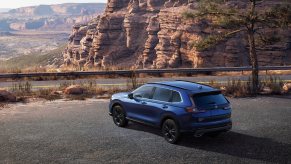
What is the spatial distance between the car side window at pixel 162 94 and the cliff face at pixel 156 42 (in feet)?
131

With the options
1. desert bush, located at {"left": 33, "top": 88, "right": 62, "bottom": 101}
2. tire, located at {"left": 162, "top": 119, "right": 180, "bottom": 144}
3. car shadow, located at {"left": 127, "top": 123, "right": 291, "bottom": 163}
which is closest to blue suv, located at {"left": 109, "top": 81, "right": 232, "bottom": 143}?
tire, located at {"left": 162, "top": 119, "right": 180, "bottom": 144}

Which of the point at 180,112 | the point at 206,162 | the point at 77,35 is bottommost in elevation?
the point at 206,162

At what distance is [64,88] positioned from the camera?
20047 mm

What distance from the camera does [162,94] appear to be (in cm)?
1121

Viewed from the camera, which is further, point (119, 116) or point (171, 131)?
point (119, 116)

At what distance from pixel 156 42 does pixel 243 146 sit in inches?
2466

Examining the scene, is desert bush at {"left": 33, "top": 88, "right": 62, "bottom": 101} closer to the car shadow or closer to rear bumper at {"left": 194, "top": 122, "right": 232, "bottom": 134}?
the car shadow

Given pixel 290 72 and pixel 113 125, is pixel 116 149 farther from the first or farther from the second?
pixel 290 72

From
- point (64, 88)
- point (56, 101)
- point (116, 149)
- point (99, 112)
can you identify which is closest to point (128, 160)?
point (116, 149)

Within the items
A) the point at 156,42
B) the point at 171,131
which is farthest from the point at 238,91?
the point at 156,42

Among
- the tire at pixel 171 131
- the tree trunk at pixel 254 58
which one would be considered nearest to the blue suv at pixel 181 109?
the tire at pixel 171 131

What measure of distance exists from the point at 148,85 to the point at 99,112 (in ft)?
12.5

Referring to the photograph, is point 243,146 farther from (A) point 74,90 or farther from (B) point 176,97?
(A) point 74,90

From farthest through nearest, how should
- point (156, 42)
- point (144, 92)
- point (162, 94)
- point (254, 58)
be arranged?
point (156, 42)
point (254, 58)
point (144, 92)
point (162, 94)
